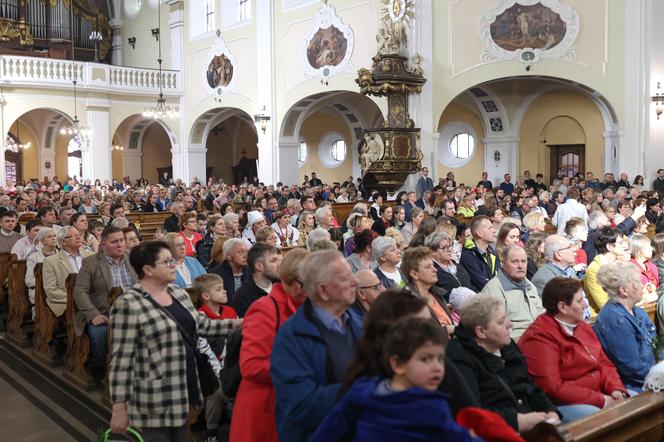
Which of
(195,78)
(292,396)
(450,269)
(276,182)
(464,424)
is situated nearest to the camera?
(464,424)

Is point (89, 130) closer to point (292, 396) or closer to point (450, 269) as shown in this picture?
point (450, 269)

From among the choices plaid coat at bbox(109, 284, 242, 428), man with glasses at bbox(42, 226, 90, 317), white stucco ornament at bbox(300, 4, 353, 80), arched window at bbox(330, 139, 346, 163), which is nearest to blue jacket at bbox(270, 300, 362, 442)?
plaid coat at bbox(109, 284, 242, 428)

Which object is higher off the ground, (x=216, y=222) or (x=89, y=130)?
(x=89, y=130)

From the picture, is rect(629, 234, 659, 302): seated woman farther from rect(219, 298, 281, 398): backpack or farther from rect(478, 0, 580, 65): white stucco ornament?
rect(478, 0, 580, 65): white stucco ornament

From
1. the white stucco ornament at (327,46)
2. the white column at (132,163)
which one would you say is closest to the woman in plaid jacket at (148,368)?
the white stucco ornament at (327,46)

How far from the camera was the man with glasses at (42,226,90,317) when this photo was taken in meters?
5.67

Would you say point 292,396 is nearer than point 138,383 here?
Yes

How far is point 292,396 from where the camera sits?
241 cm

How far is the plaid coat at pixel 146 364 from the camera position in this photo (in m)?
3.02

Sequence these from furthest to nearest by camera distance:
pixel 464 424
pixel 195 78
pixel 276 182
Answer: pixel 195 78, pixel 276 182, pixel 464 424

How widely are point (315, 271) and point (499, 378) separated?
928 mm

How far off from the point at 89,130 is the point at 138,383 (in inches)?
766

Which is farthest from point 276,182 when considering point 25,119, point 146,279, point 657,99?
point 146,279

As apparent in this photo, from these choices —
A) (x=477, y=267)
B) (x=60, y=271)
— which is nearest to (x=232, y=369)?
(x=477, y=267)
